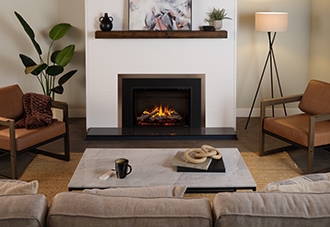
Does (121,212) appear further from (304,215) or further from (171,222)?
(304,215)

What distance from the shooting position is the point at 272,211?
1.93m

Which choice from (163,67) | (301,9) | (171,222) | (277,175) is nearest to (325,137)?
(277,175)

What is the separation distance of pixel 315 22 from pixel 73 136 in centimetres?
334

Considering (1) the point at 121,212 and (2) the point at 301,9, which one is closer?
(1) the point at 121,212

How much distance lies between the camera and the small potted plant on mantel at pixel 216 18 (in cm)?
591

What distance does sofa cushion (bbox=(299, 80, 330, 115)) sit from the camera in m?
5.09

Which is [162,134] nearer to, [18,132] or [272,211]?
[18,132]

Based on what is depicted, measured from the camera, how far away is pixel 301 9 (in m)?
6.75

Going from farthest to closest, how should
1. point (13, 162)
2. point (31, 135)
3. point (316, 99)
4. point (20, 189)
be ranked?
1. point (316, 99)
2. point (31, 135)
3. point (13, 162)
4. point (20, 189)

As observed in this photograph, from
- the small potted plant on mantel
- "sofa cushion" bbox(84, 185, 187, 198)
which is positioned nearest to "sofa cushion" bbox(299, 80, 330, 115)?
the small potted plant on mantel

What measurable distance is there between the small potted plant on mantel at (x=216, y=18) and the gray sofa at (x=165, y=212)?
4.14m

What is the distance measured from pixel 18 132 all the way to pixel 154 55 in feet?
6.62

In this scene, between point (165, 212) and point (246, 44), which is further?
point (246, 44)

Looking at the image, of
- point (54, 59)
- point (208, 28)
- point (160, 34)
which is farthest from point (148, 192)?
point (54, 59)
